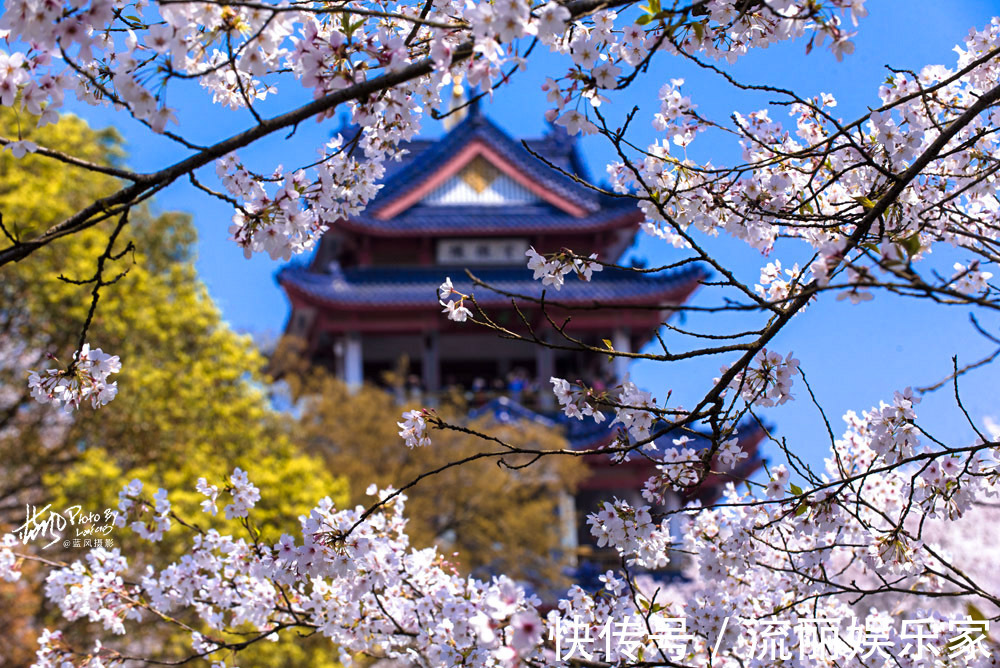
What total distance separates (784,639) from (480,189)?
61.7ft

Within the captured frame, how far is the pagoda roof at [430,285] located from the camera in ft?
61.7

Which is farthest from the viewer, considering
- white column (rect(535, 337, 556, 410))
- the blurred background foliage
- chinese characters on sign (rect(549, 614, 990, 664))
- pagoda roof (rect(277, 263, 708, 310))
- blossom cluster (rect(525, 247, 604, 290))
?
pagoda roof (rect(277, 263, 708, 310))

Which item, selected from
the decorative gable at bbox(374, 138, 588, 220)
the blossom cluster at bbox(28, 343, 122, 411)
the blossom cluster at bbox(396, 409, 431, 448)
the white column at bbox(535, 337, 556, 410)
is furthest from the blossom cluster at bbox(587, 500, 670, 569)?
the decorative gable at bbox(374, 138, 588, 220)

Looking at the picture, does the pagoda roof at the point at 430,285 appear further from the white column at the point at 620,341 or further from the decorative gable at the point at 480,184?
the decorative gable at the point at 480,184

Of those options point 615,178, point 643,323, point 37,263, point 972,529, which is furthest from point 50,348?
point 972,529

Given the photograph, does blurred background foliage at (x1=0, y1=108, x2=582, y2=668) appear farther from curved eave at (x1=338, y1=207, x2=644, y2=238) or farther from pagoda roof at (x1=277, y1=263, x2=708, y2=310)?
curved eave at (x1=338, y1=207, x2=644, y2=238)

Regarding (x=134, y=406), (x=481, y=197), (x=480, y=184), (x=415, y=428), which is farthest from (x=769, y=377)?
(x=480, y=184)

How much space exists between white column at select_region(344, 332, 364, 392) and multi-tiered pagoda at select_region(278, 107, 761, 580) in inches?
1.0

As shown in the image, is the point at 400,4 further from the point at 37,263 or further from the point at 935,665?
the point at 37,263

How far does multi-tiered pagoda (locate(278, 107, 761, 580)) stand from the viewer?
1930cm

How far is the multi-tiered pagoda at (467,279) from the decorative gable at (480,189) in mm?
22

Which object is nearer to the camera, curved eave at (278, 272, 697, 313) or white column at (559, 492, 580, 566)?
white column at (559, 492, 580, 566)

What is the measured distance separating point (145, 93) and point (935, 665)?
121 inches

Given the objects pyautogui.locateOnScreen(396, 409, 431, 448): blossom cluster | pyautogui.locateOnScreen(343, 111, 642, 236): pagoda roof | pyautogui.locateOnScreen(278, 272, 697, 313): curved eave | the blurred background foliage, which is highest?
pyautogui.locateOnScreen(343, 111, 642, 236): pagoda roof
